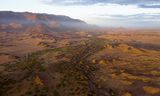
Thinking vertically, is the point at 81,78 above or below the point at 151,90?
below

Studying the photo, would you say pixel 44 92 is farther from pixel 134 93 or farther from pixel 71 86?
pixel 134 93

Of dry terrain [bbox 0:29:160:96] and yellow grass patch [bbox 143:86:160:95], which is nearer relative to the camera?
dry terrain [bbox 0:29:160:96]

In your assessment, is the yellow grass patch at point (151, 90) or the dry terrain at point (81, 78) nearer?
the dry terrain at point (81, 78)

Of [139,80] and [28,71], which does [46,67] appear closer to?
[28,71]

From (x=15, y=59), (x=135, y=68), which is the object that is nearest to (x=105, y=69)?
(x=135, y=68)

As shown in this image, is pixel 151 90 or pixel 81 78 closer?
pixel 151 90

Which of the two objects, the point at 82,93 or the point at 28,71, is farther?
the point at 28,71

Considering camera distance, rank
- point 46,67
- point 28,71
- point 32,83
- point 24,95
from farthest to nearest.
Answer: point 46,67 < point 28,71 < point 32,83 < point 24,95

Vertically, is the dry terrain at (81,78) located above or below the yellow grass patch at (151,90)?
below

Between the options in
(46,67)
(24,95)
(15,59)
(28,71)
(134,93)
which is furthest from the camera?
(15,59)

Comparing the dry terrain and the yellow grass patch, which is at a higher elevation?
the yellow grass patch
